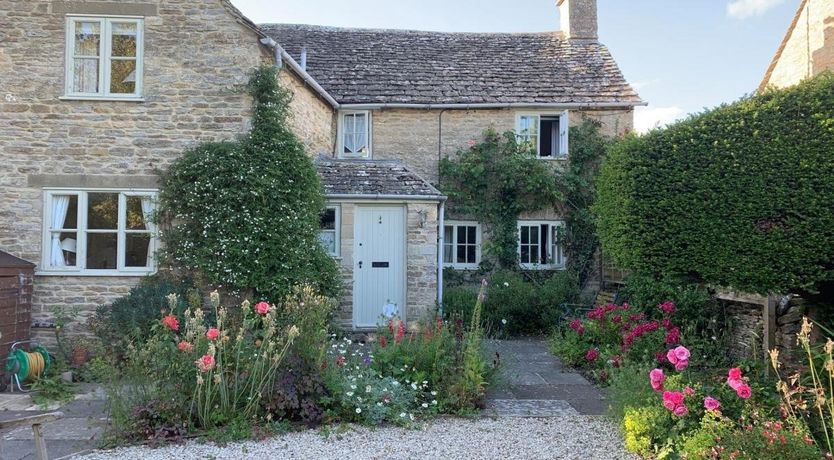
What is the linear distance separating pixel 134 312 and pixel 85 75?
4.28 m

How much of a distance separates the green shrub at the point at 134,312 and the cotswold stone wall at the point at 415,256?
2.95 metres

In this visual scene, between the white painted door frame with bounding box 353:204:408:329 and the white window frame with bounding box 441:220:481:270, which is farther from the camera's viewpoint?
the white window frame with bounding box 441:220:481:270

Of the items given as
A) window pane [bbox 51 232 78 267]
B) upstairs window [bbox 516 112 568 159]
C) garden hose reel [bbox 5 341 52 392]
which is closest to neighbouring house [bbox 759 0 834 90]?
upstairs window [bbox 516 112 568 159]

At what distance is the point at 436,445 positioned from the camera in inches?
215

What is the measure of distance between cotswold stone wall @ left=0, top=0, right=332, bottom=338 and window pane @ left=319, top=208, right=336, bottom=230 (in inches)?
95.0

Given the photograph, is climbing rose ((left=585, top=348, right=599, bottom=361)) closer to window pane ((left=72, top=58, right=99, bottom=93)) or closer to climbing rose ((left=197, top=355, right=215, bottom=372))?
climbing rose ((left=197, top=355, right=215, bottom=372))

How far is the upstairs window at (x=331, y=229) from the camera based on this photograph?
11.4m

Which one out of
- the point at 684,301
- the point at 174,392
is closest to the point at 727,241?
the point at 684,301

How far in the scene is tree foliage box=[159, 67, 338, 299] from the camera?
9453 mm

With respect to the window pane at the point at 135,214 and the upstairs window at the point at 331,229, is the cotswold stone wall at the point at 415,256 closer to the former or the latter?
the upstairs window at the point at 331,229

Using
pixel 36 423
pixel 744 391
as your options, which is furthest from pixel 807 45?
pixel 36 423

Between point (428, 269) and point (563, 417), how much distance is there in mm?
5212

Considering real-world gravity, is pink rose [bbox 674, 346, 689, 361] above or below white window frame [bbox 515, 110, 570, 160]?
below

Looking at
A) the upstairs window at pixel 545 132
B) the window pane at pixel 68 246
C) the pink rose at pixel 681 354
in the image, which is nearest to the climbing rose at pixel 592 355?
the pink rose at pixel 681 354
